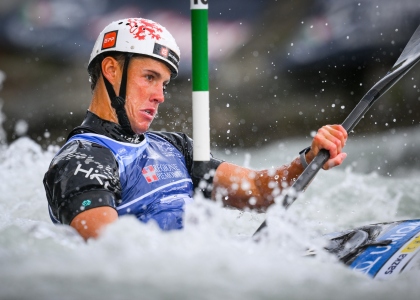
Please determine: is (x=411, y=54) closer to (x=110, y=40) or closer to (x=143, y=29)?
(x=143, y=29)

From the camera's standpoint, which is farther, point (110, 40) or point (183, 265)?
point (110, 40)

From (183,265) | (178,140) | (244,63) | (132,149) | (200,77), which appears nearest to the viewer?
(183,265)

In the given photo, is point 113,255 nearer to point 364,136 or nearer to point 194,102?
point 194,102

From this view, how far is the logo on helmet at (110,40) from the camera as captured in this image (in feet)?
9.21

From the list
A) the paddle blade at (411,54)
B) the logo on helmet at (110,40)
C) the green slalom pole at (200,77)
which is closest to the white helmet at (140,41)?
the logo on helmet at (110,40)

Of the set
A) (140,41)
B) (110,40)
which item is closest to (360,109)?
(140,41)

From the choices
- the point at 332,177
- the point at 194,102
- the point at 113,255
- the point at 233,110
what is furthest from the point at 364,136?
the point at 113,255

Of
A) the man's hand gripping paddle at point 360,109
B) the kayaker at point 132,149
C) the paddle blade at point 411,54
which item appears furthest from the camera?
the paddle blade at point 411,54

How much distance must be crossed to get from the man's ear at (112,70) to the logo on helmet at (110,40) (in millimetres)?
55

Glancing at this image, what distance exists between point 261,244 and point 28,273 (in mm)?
884

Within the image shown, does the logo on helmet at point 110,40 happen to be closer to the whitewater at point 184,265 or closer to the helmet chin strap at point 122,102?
the helmet chin strap at point 122,102

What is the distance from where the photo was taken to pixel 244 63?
870cm

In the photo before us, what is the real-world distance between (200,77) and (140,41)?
17.0 inches

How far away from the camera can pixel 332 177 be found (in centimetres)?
613
